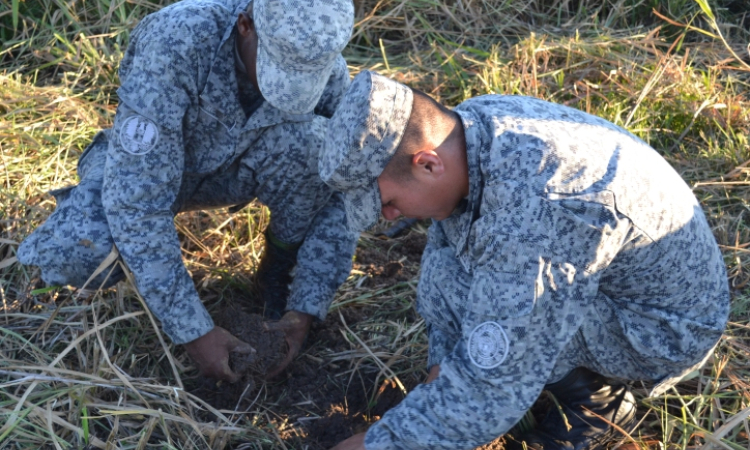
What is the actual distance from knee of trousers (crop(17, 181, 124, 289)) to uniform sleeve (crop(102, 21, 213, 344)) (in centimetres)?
15

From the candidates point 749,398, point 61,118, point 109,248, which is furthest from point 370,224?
point 61,118

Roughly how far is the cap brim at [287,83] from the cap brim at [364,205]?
484 mm

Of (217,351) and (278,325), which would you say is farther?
(278,325)

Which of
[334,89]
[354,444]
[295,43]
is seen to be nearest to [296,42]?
[295,43]

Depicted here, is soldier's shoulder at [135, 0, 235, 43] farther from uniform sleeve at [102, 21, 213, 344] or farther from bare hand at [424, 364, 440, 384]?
bare hand at [424, 364, 440, 384]

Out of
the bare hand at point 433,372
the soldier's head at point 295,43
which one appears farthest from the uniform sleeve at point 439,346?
the soldier's head at point 295,43

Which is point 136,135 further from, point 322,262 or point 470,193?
point 470,193

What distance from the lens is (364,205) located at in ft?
7.28

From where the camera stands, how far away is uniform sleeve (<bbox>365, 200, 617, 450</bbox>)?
6.53 feet

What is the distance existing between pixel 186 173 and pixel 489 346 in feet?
4.77

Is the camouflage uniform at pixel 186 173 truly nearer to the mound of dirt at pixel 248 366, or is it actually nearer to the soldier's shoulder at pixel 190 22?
the soldier's shoulder at pixel 190 22

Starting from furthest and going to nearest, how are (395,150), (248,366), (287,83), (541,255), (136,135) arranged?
(248,366), (136,135), (287,83), (395,150), (541,255)

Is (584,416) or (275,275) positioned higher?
(584,416)

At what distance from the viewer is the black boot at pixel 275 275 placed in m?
3.21
